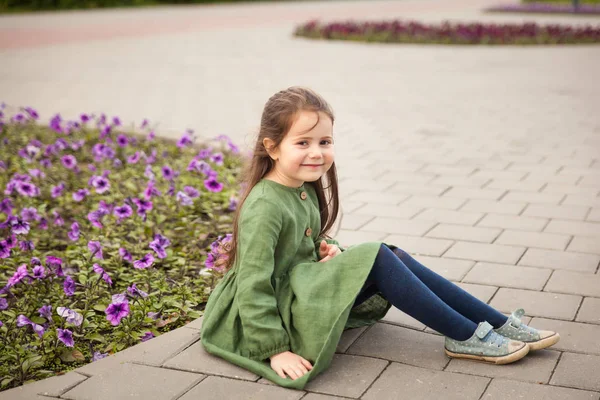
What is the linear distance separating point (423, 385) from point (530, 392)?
1.13ft

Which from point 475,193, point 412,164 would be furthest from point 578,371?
Result: point 412,164

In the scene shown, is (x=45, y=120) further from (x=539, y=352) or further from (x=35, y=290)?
(x=539, y=352)

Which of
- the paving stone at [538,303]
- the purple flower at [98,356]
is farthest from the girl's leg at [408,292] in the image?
the purple flower at [98,356]

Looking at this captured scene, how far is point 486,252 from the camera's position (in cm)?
411

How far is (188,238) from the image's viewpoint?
176 inches

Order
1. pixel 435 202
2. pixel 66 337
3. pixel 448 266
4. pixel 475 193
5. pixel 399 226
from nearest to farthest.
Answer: pixel 66 337, pixel 448 266, pixel 399 226, pixel 435 202, pixel 475 193

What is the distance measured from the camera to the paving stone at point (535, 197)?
500 cm

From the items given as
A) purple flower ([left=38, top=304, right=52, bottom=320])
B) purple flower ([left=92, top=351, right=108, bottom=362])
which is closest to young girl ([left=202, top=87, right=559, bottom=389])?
purple flower ([left=92, top=351, right=108, bottom=362])

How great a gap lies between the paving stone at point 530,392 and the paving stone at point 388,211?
7.03ft

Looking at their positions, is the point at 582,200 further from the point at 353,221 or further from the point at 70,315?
the point at 70,315

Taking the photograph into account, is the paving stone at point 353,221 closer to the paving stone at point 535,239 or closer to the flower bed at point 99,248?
the flower bed at point 99,248

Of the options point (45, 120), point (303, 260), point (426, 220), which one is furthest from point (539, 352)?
point (45, 120)

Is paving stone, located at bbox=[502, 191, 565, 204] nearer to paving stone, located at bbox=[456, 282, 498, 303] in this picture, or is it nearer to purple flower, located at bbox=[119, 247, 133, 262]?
paving stone, located at bbox=[456, 282, 498, 303]

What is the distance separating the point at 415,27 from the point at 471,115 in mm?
8478
